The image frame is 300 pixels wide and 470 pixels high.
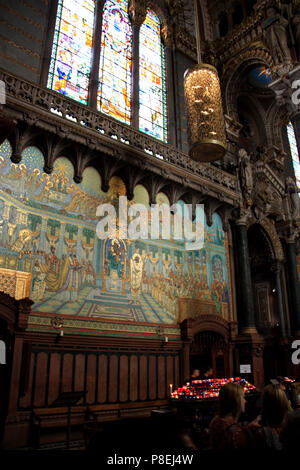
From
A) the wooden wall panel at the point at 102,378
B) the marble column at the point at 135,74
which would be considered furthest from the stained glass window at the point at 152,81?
the wooden wall panel at the point at 102,378

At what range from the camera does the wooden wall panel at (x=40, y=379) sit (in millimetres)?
6657

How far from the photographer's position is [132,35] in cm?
1226

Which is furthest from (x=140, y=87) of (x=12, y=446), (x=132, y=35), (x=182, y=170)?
(x=12, y=446)

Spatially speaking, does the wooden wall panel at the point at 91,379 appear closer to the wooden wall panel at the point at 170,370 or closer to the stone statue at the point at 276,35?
the wooden wall panel at the point at 170,370

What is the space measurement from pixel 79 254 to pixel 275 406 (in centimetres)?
623

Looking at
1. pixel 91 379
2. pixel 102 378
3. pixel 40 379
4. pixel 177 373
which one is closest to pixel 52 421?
pixel 40 379

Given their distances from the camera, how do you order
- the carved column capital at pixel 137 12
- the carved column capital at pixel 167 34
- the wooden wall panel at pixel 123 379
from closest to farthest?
1. the wooden wall panel at pixel 123 379
2. the carved column capital at pixel 137 12
3. the carved column capital at pixel 167 34

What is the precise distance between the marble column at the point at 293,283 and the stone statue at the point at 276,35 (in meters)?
6.77

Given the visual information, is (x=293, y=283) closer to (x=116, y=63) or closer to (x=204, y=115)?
(x=204, y=115)

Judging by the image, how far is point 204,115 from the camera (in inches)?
290

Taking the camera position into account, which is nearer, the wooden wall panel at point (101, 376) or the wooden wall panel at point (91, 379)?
the wooden wall panel at point (101, 376)

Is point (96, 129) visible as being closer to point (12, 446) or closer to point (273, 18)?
point (12, 446)

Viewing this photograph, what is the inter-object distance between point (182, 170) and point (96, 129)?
288cm

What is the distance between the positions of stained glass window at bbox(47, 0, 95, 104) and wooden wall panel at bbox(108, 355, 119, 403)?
6681 millimetres
